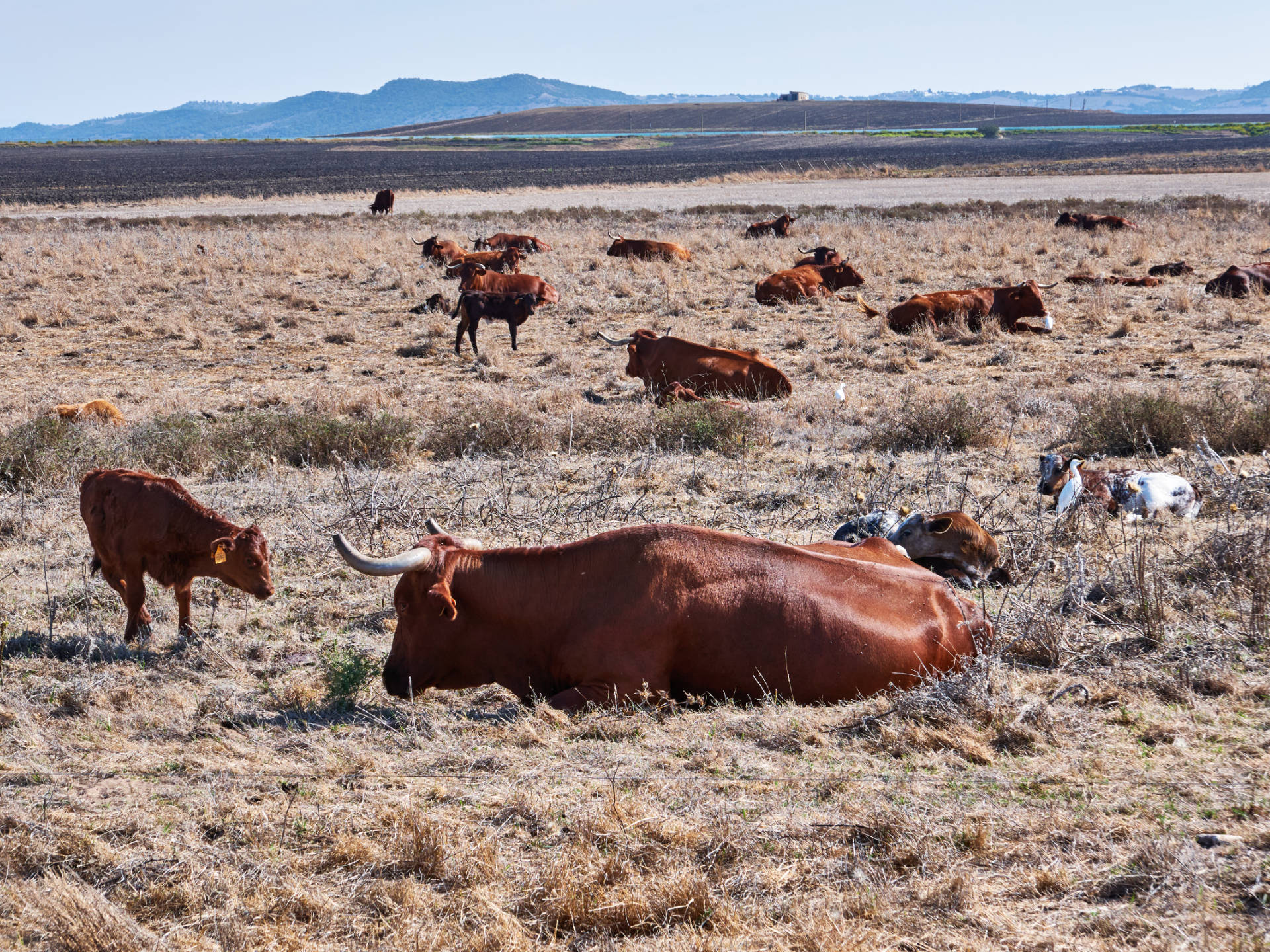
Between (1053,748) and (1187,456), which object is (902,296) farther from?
(1053,748)

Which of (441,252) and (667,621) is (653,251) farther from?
(667,621)

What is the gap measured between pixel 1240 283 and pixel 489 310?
11981mm

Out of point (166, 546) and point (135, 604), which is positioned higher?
point (166, 546)

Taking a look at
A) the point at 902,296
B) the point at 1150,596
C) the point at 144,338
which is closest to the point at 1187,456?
the point at 1150,596

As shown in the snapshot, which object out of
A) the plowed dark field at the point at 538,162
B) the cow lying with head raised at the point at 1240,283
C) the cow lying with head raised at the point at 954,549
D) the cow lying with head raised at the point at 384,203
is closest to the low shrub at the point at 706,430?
the cow lying with head raised at the point at 954,549

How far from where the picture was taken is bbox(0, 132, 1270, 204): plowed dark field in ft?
205

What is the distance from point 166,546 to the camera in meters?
6.00

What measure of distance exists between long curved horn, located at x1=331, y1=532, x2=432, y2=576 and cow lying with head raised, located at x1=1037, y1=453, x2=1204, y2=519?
15.0ft

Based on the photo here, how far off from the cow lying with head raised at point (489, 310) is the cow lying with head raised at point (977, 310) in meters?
5.65

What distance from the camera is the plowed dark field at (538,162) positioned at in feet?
205

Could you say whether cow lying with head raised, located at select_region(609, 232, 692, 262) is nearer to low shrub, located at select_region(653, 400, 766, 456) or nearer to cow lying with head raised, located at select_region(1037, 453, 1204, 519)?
low shrub, located at select_region(653, 400, 766, 456)

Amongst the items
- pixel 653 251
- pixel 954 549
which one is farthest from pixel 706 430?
pixel 653 251

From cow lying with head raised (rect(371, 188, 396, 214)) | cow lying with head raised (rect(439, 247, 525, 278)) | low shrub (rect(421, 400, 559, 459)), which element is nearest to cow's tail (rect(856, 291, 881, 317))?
cow lying with head raised (rect(439, 247, 525, 278))

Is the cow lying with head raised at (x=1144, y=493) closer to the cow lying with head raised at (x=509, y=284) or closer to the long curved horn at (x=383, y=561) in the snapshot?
the long curved horn at (x=383, y=561)
